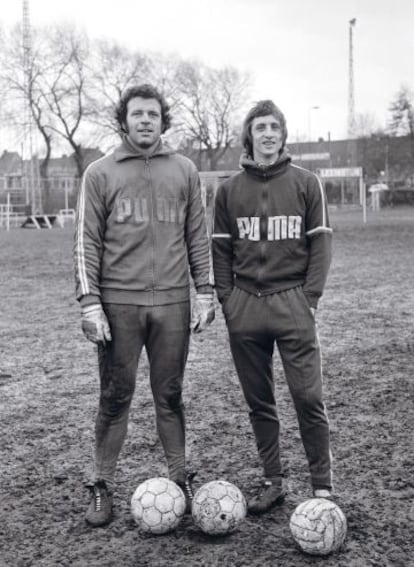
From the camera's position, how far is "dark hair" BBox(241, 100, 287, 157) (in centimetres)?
381

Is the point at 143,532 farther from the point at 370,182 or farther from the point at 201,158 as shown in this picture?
the point at 370,182

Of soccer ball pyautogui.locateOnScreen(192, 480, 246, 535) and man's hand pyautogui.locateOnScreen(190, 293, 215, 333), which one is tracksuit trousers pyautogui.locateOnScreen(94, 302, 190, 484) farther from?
soccer ball pyautogui.locateOnScreen(192, 480, 246, 535)

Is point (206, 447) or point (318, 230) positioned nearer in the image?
point (318, 230)

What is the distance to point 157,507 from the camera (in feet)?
11.8

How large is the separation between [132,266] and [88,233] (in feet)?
0.92

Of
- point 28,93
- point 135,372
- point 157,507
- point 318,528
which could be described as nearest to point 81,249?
point 135,372

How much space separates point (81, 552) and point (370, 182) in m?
71.6

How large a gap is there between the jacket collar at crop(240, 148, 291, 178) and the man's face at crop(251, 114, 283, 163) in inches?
1.8

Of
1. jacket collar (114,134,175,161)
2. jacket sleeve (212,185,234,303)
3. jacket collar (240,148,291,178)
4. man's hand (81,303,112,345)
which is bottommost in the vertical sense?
man's hand (81,303,112,345)

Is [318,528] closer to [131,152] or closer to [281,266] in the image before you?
[281,266]

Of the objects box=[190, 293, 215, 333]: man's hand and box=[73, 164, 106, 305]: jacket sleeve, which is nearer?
box=[73, 164, 106, 305]: jacket sleeve

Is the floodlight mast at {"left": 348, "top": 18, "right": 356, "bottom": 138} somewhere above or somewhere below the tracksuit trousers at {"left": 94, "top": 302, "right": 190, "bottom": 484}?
above

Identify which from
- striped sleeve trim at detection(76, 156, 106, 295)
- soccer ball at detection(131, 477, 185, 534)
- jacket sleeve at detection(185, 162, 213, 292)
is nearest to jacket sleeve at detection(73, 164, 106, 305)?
striped sleeve trim at detection(76, 156, 106, 295)

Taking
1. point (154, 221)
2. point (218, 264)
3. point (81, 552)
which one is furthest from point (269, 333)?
point (81, 552)
